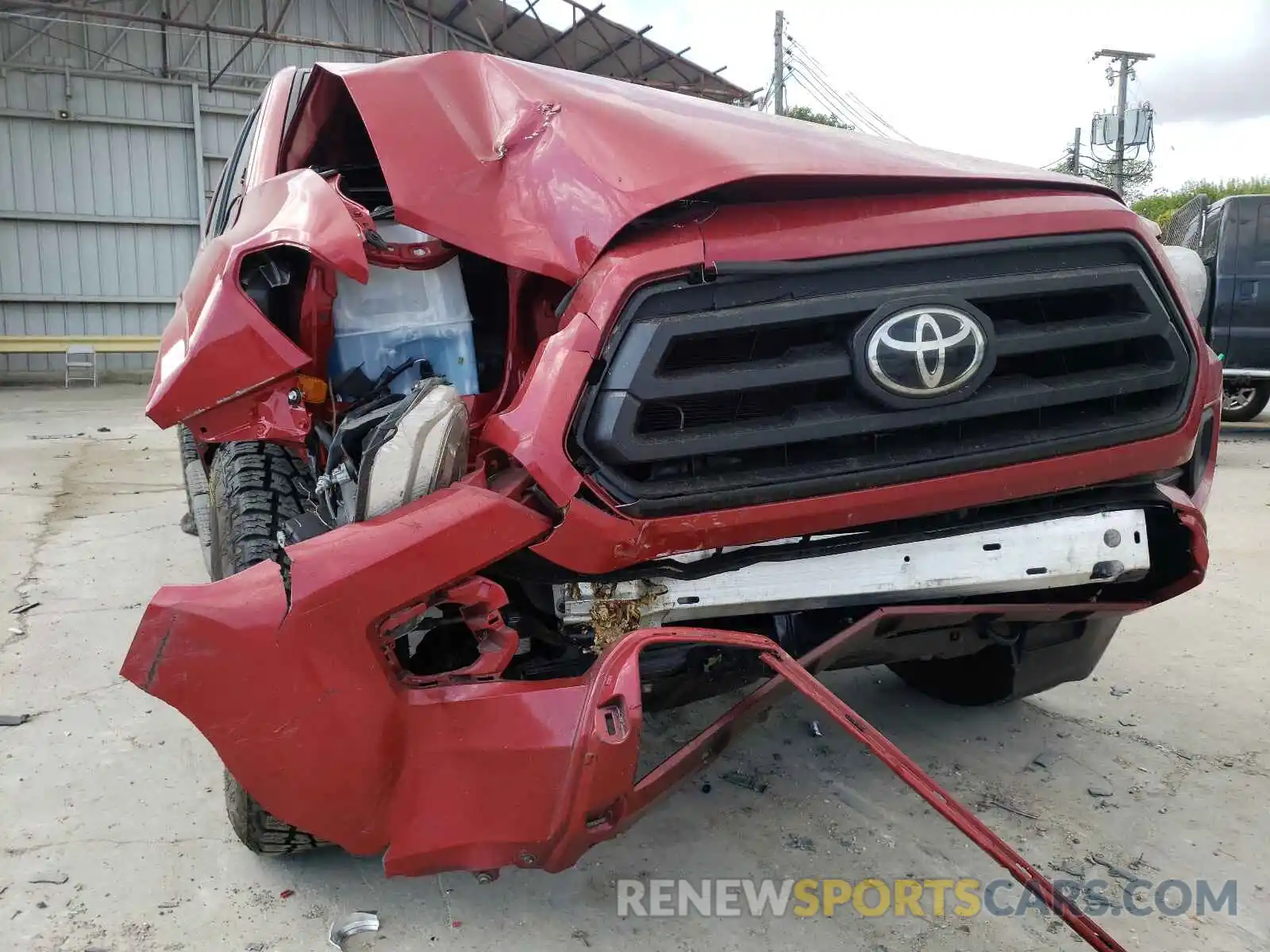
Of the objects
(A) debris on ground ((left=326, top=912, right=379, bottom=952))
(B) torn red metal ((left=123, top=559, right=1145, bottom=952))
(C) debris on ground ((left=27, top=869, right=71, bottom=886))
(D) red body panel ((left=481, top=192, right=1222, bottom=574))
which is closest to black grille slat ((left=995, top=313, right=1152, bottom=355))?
(D) red body panel ((left=481, top=192, right=1222, bottom=574))

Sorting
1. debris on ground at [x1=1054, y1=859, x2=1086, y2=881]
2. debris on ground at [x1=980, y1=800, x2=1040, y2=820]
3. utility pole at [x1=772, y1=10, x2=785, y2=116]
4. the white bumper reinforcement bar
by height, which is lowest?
debris on ground at [x1=1054, y1=859, x2=1086, y2=881]

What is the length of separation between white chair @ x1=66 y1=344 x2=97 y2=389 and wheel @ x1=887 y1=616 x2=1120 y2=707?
51.6 feet

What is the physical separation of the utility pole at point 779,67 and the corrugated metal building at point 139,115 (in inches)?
248

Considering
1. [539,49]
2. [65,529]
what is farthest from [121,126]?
[65,529]

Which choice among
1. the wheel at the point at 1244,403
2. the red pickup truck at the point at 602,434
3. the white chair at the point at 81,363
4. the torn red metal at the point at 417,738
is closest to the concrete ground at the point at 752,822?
the red pickup truck at the point at 602,434

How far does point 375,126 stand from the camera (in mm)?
1959

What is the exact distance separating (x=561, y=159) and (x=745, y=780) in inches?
67.1

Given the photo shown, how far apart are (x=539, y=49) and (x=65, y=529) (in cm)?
1292

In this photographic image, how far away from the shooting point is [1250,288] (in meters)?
8.44

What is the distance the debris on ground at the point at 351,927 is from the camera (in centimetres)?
190

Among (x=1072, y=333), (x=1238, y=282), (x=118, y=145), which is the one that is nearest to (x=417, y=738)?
(x=1072, y=333)

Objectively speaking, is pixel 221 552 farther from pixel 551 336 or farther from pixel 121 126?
pixel 121 126

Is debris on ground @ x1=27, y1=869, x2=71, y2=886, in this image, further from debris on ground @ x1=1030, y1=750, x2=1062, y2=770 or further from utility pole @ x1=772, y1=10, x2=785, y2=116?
utility pole @ x1=772, y1=10, x2=785, y2=116

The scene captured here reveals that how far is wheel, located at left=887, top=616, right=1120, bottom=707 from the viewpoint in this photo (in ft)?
8.28
